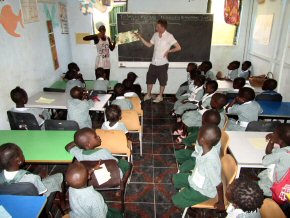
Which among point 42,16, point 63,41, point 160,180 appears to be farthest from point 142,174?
point 63,41

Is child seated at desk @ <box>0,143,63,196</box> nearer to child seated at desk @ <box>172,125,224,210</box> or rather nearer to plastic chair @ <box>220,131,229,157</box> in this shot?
child seated at desk @ <box>172,125,224,210</box>

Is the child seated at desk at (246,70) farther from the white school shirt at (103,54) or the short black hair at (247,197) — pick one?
the short black hair at (247,197)

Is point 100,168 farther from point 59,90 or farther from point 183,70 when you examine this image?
point 183,70

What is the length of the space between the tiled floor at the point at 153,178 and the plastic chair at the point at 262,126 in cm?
110

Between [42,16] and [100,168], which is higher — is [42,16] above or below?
above

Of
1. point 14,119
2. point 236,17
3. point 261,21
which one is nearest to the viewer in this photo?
point 14,119

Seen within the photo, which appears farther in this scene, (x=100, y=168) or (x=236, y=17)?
(x=236, y=17)

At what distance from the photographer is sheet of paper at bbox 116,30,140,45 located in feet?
19.6

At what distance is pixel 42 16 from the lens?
15.1ft

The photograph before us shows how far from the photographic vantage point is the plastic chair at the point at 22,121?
310cm

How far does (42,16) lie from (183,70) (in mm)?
3519

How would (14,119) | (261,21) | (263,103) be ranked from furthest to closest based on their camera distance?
(261,21) < (263,103) < (14,119)

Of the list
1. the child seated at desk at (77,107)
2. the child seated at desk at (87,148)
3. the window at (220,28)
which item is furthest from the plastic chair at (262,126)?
the window at (220,28)

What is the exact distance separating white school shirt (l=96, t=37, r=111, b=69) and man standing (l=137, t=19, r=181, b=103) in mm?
865
